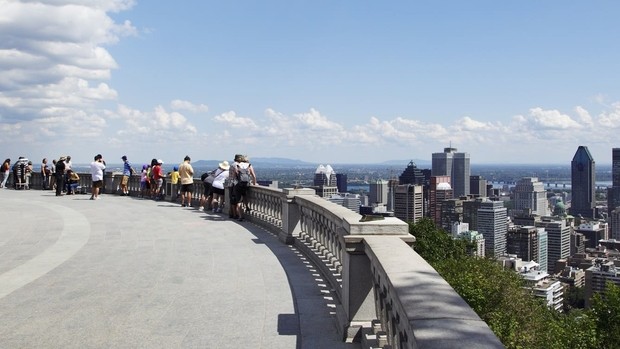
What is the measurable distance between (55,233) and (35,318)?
22.8 feet

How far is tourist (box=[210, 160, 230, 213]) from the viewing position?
1730 cm

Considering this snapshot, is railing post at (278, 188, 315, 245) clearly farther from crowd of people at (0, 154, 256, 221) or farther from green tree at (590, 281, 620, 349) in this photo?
green tree at (590, 281, 620, 349)

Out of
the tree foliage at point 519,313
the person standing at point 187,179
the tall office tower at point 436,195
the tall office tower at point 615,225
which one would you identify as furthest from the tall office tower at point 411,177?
the person standing at point 187,179

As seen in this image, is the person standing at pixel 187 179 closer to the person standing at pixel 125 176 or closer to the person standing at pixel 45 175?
the person standing at pixel 125 176

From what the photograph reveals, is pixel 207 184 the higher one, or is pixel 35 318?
pixel 207 184

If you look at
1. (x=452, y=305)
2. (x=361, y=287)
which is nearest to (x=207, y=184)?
(x=361, y=287)

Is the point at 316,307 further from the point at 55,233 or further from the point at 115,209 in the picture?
the point at 115,209

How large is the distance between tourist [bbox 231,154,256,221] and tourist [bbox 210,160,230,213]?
1.75m

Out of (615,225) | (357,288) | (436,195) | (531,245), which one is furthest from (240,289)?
(615,225)

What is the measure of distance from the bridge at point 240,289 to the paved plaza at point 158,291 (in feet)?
0.07

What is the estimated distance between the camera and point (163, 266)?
29.6 feet

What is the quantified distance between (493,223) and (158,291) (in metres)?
141

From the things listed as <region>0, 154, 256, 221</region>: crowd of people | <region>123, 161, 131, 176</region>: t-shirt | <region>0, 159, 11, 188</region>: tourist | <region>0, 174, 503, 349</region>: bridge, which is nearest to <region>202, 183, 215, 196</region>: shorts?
<region>0, 154, 256, 221</region>: crowd of people

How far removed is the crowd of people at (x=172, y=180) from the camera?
599 inches
